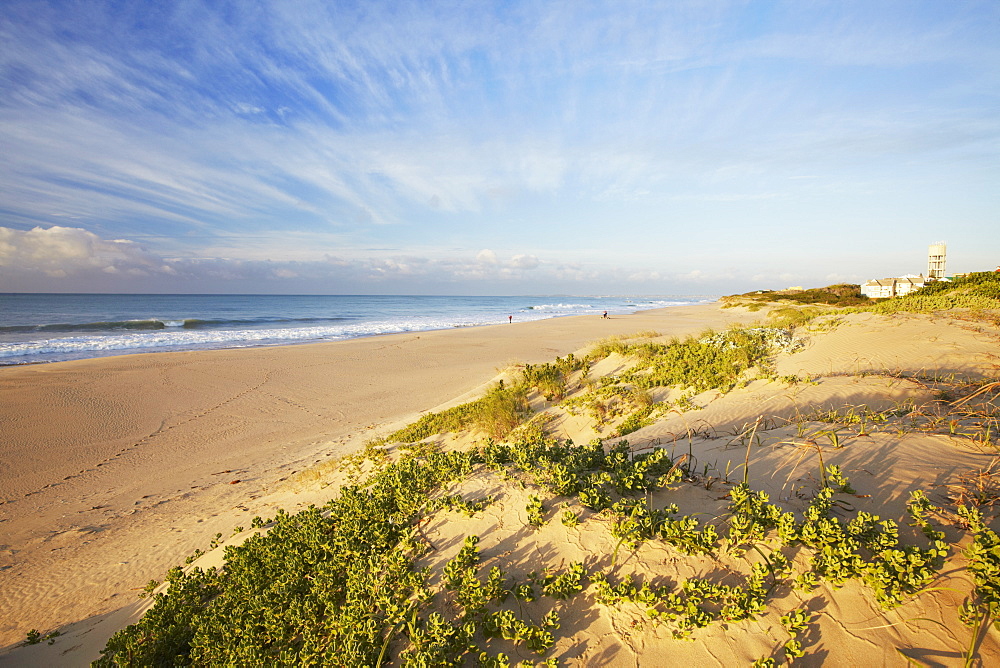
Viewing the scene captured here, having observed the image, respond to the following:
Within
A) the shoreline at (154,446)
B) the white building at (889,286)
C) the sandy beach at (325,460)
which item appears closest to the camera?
the sandy beach at (325,460)

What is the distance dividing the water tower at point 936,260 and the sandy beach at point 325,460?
119ft

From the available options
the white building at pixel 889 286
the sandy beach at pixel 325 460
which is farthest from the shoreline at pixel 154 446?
the white building at pixel 889 286

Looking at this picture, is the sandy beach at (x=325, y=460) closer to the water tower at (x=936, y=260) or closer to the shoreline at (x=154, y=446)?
the shoreline at (x=154, y=446)

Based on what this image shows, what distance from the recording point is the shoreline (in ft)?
17.7

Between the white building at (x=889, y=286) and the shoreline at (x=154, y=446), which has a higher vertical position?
the white building at (x=889, y=286)

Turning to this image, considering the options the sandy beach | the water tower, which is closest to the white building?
the water tower

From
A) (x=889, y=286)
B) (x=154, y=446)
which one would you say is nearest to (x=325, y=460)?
(x=154, y=446)

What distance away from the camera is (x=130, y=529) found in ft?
20.6

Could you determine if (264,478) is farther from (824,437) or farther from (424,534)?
(824,437)

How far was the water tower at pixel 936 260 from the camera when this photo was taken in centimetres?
3519

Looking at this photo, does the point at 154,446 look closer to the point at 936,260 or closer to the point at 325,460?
the point at 325,460

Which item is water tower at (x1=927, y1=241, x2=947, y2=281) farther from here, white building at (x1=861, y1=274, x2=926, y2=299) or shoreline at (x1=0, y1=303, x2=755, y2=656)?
shoreline at (x1=0, y1=303, x2=755, y2=656)

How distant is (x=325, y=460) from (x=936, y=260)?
5029 cm

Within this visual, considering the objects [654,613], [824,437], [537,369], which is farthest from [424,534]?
[537,369]
